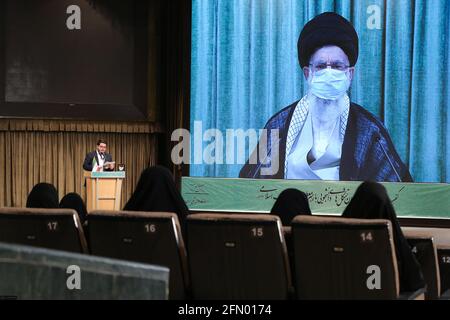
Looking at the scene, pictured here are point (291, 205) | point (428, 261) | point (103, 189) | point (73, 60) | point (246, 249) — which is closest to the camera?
point (246, 249)

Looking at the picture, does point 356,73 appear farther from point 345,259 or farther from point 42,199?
point 345,259

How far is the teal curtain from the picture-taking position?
8.24 meters

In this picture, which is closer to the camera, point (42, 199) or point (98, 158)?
point (42, 199)

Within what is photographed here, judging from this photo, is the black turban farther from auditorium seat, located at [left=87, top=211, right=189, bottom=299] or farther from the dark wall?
auditorium seat, located at [left=87, top=211, right=189, bottom=299]

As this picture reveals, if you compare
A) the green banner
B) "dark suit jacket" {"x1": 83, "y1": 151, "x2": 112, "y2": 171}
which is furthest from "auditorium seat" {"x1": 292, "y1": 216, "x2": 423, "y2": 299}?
"dark suit jacket" {"x1": 83, "y1": 151, "x2": 112, "y2": 171}

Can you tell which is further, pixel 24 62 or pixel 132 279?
pixel 24 62

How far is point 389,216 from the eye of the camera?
9.25 feet

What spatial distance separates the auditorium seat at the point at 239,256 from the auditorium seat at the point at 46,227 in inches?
19.9

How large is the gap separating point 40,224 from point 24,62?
6476 mm

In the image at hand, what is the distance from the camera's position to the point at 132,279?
1.10 m

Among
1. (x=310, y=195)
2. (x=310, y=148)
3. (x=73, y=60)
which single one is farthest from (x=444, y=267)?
(x=73, y=60)

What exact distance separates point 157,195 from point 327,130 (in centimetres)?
516
